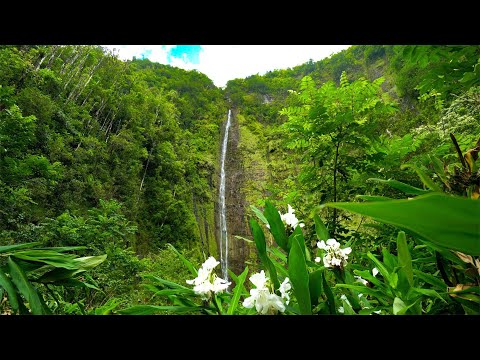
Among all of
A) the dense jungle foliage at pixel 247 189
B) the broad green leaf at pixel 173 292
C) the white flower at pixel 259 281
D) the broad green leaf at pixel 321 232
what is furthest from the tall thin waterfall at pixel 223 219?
the white flower at pixel 259 281

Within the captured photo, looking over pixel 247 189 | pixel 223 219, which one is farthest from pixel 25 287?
pixel 247 189

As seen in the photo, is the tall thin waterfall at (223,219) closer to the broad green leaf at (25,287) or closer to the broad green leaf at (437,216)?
→ the broad green leaf at (25,287)

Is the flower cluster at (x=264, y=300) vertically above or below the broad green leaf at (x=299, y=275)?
below

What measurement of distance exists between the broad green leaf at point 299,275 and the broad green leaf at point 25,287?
0.43 metres

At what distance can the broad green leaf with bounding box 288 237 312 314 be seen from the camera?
43 cm

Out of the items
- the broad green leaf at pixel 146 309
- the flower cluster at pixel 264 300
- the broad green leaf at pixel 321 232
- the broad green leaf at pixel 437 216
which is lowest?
the broad green leaf at pixel 146 309

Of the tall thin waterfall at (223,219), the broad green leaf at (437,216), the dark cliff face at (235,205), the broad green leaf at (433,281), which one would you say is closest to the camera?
the broad green leaf at (437,216)

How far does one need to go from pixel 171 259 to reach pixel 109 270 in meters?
2.54

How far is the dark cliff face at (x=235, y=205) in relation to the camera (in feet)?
43.8

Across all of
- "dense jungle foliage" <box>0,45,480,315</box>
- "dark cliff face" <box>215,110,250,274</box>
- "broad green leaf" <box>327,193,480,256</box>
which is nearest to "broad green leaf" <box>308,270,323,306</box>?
"dense jungle foliage" <box>0,45,480,315</box>

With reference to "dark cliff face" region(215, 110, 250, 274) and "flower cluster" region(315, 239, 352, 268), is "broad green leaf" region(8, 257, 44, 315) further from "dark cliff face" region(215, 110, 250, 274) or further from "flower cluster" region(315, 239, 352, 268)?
"dark cliff face" region(215, 110, 250, 274)

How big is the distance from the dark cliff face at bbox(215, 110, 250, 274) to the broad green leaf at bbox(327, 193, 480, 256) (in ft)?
39.6

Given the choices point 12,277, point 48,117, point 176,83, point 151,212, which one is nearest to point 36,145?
point 48,117

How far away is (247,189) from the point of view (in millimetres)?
16688
